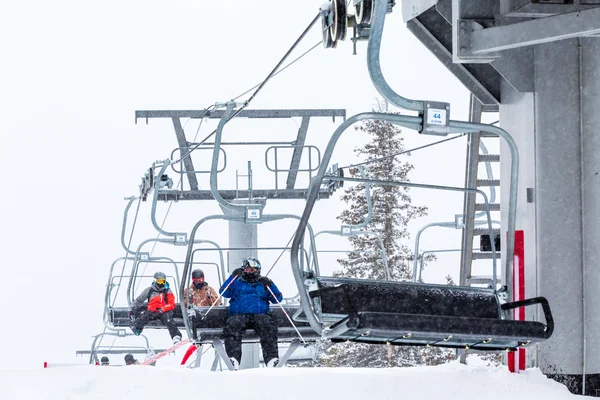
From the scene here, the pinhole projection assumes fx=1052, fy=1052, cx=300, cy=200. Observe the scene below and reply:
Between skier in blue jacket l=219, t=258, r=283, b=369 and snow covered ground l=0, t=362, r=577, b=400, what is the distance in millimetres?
3906

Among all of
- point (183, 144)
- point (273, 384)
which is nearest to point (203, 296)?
point (183, 144)

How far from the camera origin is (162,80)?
3095 inches

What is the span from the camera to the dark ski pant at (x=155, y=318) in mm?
13625

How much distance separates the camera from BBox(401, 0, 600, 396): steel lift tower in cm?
607

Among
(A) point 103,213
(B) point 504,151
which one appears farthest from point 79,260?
(B) point 504,151

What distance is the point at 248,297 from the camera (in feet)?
33.3

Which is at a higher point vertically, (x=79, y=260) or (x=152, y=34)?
(x=152, y=34)

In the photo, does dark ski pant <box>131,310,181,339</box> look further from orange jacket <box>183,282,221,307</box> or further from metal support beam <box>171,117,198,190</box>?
metal support beam <box>171,117,198,190</box>

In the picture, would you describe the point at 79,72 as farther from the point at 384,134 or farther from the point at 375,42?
the point at 375,42

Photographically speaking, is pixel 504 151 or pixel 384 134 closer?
pixel 504 151

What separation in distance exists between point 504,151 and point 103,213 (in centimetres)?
6443

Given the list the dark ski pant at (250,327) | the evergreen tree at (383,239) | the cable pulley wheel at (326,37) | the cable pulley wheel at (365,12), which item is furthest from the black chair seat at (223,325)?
the evergreen tree at (383,239)

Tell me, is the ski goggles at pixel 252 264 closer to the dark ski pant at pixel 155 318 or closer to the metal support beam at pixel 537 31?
the dark ski pant at pixel 155 318

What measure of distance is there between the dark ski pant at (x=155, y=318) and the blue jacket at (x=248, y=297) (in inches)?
140
